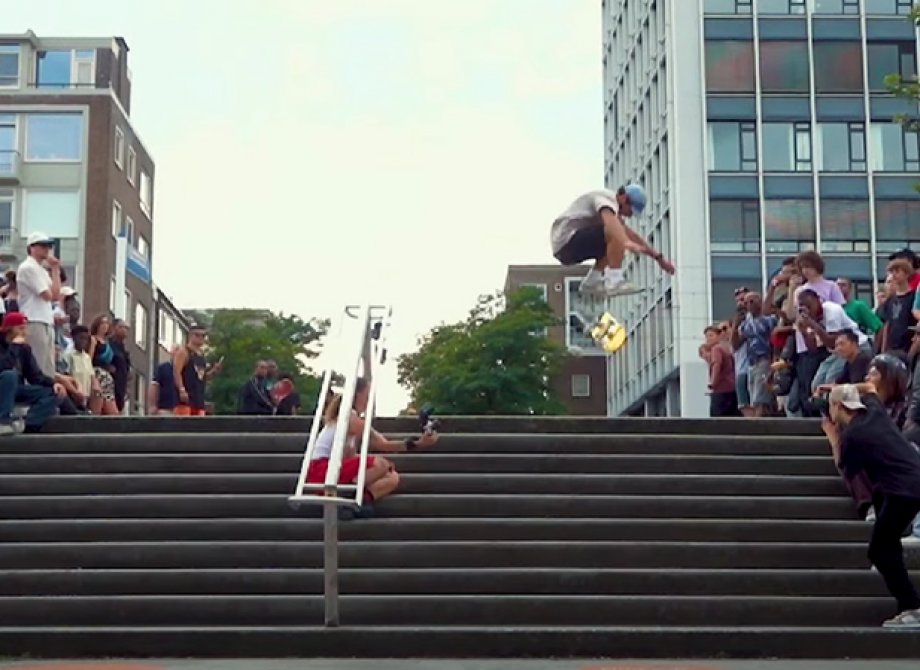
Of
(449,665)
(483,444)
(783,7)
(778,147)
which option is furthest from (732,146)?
(449,665)

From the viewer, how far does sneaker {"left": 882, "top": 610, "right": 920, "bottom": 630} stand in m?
8.86

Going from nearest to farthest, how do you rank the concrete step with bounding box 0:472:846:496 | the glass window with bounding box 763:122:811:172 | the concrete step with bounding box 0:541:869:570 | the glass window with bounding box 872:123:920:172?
1. the concrete step with bounding box 0:541:869:570
2. the concrete step with bounding box 0:472:846:496
3. the glass window with bounding box 872:123:920:172
4. the glass window with bounding box 763:122:811:172

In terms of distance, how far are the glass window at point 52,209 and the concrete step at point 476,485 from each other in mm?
46487

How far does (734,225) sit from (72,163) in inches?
1017

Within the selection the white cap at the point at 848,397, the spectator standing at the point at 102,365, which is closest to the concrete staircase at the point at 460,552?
the white cap at the point at 848,397

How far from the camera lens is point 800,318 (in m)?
13.1

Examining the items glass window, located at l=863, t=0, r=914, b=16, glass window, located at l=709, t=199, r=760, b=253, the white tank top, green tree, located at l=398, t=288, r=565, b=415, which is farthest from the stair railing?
glass window, located at l=863, t=0, r=914, b=16

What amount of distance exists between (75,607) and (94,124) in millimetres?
49640

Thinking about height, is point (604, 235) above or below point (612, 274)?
above

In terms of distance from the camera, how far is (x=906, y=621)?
890 cm

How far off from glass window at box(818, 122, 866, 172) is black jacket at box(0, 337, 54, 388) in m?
39.0

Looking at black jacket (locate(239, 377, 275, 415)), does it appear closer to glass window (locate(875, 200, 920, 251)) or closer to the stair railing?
the stair railing

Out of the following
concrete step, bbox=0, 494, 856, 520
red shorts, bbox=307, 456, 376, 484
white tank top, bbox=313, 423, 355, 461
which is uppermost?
white tank top, bbox=313, 423, 355, 461

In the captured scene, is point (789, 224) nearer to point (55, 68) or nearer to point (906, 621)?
point (55, 68)
